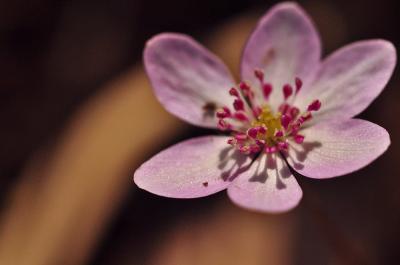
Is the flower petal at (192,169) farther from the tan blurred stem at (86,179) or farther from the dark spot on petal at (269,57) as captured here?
the tan blurred stem at (86,179)

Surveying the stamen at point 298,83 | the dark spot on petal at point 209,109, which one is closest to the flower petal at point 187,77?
the dark spot on petal at point 209,109

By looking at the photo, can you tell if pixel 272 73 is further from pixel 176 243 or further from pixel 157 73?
pixel 176 243

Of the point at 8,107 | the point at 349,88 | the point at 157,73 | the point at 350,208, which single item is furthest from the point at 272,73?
the point at 8,107

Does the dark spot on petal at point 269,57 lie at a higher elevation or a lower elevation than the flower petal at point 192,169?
higher

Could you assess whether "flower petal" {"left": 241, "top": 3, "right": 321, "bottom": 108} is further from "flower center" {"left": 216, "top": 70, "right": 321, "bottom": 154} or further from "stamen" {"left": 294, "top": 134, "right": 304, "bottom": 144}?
"stamen" {"left": 294, "top": 134, "right": 304, "bottom": 144}

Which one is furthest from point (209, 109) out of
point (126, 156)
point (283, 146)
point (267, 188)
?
point (126, 156)

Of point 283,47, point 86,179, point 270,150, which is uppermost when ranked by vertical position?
point 283,47

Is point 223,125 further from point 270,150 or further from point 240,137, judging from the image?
point 270,150

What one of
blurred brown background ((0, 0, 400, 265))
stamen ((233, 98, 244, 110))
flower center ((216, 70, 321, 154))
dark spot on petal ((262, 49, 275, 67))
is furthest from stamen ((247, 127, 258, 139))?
blurred brown background ((0, 0, 400, 265))
